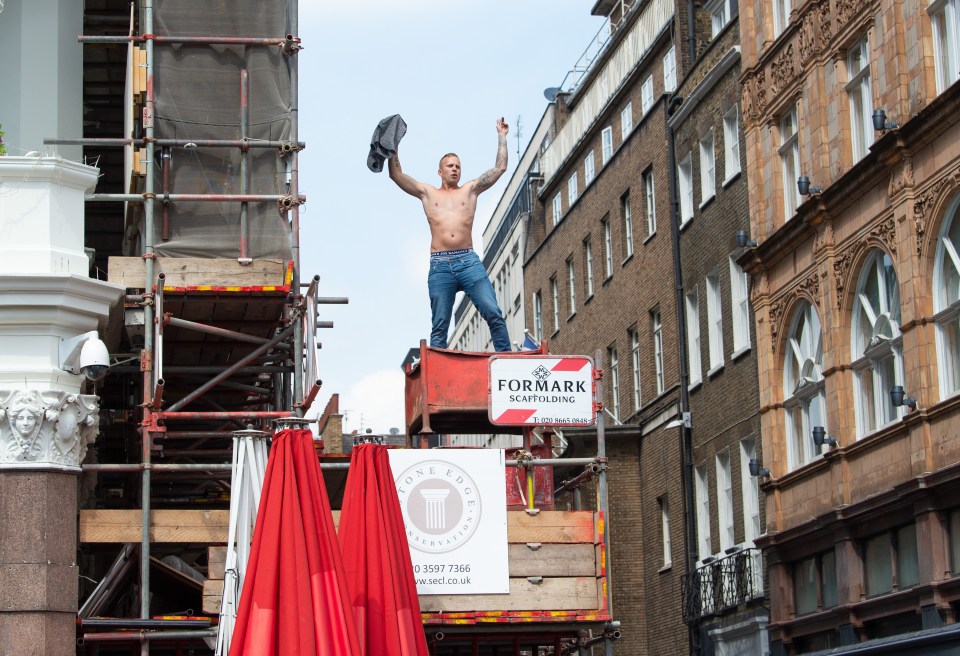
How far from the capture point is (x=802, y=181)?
2678 cm

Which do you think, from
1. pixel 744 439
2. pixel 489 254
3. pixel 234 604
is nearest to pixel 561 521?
pixel 234 604

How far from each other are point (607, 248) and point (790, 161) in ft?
41.8

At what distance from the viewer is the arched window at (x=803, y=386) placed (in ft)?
89.5

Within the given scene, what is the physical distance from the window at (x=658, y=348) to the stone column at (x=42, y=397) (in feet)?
68.4

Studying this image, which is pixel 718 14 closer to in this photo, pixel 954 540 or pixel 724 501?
pixel 724 501

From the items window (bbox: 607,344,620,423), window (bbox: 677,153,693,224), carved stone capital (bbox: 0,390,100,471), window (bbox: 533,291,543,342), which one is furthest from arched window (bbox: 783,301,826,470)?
window (bbox: 533,291,543,342)

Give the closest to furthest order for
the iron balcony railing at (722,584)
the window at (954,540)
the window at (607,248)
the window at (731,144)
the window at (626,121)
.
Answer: the window at (954,540), the iron balcony railing at (722,584), the window at (731,144), the window at (626,121), the window at (607,248)

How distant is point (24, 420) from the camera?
1595 cm

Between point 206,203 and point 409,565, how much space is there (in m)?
6.56

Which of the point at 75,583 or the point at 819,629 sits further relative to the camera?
the point at 819,629

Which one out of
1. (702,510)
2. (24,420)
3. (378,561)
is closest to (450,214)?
(24,420)

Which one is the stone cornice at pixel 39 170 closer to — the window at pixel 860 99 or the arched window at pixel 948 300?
the arched window at pixel 948 300

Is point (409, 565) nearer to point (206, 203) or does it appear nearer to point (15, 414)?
point (15, 414)

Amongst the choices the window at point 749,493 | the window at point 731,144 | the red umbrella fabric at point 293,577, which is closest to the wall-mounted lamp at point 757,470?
the window at point 749,493
